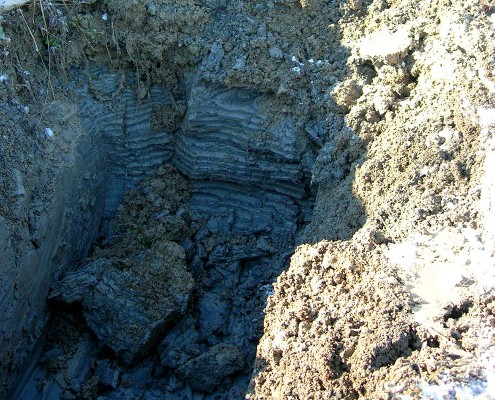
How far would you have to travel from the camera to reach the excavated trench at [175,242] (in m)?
4.52

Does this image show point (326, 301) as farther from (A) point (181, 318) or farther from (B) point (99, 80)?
(B) point (99, 80)

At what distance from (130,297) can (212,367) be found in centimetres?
74

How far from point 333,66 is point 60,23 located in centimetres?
199

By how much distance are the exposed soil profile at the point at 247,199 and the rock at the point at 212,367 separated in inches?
0.5

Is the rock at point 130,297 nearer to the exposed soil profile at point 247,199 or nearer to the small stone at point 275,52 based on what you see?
the exposed soil profile at point 247,199

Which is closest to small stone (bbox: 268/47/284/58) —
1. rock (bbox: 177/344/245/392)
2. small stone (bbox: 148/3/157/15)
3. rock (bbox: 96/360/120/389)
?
small stone (bbox: 148/3/157/15)

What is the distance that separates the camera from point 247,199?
5.32 metres

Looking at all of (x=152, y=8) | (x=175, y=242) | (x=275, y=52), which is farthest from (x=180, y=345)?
(x=152, y=8)

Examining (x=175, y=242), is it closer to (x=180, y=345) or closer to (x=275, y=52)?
(x=180, y=345)

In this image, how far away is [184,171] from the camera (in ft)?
17.9

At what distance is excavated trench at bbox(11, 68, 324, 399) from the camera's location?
4516 mm

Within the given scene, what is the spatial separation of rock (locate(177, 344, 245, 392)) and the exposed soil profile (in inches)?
0.5

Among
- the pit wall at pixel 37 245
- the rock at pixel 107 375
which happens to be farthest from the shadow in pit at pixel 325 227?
the pit wall at pixel 37 245

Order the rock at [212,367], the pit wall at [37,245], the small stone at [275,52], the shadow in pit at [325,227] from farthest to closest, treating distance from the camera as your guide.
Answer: the small stone at [275,52], the pit wall at [37,245], the rock at [212,367], the shadow in pit at [325,227]
